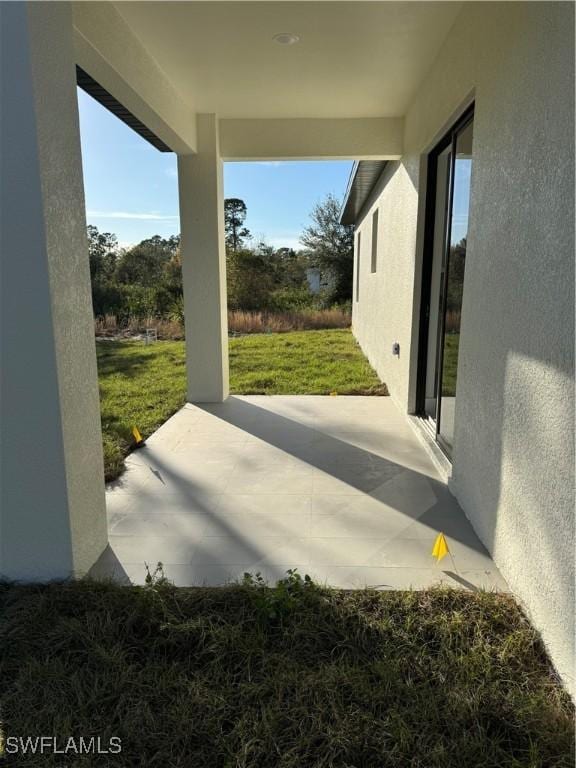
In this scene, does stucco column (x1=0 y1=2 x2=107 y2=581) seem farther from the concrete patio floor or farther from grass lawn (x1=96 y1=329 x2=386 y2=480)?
grass lawn (x1=96 y1=329 x2=386 y2=480)

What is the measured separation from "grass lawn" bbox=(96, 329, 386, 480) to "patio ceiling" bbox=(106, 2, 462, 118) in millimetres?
3111

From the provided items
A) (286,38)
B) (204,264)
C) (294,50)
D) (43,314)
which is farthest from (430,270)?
(43,314)

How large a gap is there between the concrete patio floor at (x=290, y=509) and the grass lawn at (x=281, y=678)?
244mm

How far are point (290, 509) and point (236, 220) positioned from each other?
913 inches

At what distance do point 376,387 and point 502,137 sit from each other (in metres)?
4.42

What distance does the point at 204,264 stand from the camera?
5699 mm

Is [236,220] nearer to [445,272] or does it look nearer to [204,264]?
[204,264]

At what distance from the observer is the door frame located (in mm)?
3857

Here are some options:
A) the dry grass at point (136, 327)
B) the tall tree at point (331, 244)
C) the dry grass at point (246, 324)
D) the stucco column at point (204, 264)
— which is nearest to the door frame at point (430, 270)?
the stucco column at point (204, 264)

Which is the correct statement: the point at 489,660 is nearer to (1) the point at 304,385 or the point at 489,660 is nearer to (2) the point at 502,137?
(2) the point at 502,137

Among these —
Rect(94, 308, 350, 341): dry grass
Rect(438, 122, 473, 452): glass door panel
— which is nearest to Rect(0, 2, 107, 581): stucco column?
Rect(438, 122, 473, 452): glass door panel

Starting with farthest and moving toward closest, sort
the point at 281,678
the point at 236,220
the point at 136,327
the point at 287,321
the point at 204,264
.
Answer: the point at 236,220 → the point at 287,321 → the point at 136,327 → the point at 204,264 → the point at 281,678

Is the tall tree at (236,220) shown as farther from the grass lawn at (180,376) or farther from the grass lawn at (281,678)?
the grass lawn at (281,678)

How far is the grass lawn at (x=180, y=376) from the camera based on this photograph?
5.23 meters
